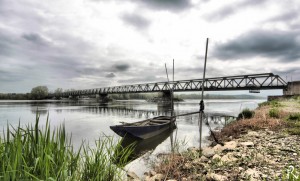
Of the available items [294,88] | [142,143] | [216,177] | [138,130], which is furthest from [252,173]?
[294,88]

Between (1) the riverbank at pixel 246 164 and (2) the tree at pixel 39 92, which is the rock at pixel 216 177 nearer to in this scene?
(1) the riverbank at pixel 246 164

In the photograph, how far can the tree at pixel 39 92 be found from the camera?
148700 mm

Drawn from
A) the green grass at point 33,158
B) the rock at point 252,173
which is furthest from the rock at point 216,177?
the green grass at point 33,158

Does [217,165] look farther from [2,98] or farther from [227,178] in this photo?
[2,98]

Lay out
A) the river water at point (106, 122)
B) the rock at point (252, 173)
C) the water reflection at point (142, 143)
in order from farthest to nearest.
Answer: the river water at point (106, 122), the water reflection at point (142, 143), the rock at point (252, 173)

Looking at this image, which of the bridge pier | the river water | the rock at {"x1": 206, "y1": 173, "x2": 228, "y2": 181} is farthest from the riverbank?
the bridge pier

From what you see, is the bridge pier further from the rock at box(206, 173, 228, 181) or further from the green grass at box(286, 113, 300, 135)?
the rock at box(206, 173, 228, 181)

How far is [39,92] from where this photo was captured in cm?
14850

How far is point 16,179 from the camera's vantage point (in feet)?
9.55

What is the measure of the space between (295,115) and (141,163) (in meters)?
10.4

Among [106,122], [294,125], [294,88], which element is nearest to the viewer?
[294,125]

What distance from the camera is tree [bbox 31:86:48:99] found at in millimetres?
148700

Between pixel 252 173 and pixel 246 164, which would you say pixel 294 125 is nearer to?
pixel 246 164

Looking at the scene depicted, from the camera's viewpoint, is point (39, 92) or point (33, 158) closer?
point (33, 158)
